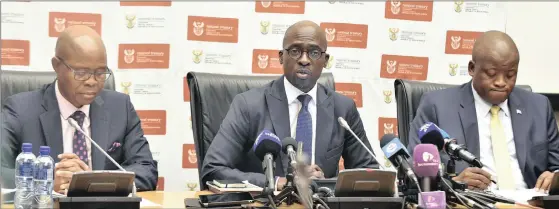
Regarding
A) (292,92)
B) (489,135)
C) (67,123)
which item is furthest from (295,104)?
(67,123)

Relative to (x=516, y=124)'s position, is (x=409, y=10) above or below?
above

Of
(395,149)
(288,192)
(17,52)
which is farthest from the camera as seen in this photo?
(17,52)

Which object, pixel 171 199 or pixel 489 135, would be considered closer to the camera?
pixel 171 199

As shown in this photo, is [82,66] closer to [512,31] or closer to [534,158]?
[534,158]

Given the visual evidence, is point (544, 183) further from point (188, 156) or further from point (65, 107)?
point (188, 156)

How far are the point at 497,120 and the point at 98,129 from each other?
77.8 inches

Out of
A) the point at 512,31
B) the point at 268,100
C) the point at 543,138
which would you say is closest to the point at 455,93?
the point at 543,138

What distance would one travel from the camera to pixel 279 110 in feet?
12.3

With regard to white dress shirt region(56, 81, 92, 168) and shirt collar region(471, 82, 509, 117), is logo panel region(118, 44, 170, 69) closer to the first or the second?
white dress shirt region(56, 81, 92, 168)

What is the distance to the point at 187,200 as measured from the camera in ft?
9.15

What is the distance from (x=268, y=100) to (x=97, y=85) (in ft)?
2.71

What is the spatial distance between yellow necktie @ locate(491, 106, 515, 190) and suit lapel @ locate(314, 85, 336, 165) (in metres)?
0.81

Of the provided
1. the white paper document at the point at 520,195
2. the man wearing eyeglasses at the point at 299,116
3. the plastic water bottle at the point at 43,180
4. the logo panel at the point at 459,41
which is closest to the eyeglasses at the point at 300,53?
the man wearing eyeglasses at the point at 299,116

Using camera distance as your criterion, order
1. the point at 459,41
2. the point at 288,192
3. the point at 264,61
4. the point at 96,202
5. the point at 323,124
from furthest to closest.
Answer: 1. the point at 459,41
2. the point at 264,61
3. the point at 323,124
4. the point at 288,192
5. the point at 96,202
